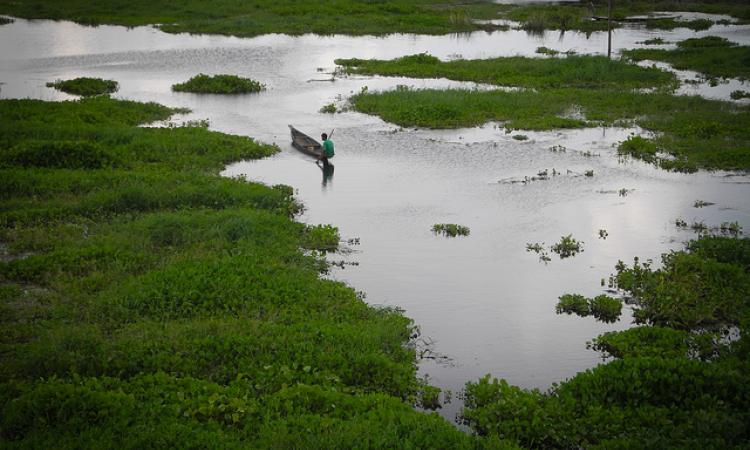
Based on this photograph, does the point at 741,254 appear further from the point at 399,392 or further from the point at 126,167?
the point at 126,167

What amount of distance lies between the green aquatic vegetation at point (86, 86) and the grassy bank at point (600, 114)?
1188 cm

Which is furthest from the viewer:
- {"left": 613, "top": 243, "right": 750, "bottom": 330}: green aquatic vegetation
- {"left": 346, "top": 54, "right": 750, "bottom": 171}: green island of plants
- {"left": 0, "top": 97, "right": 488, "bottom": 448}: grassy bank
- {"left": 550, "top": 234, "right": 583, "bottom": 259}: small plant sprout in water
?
{"left": 346, "top": 54, "right": 750, "bottom": 171}: green island of plants

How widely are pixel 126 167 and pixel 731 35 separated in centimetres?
4406

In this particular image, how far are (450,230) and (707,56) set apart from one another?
2952 centimetres

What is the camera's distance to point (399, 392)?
11.2 m

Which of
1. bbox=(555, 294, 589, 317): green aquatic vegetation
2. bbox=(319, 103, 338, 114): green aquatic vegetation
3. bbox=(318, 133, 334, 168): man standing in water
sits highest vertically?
bbox=(319, 103, 338, 114): green aquatic vegetation

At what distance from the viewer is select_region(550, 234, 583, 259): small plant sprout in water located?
17.2 m

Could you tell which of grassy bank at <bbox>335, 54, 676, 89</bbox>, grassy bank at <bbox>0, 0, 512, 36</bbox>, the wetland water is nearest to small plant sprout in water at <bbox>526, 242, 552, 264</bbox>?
the wetland water

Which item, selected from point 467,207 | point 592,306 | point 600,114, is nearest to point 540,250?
point 592,306

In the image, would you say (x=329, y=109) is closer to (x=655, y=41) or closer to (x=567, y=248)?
(x=567, y=248)

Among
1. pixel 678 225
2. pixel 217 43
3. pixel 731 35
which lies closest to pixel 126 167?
pixel 678 225

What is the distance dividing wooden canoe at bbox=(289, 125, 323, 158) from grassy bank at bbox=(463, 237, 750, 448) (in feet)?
44.9

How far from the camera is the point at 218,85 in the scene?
1375 inches

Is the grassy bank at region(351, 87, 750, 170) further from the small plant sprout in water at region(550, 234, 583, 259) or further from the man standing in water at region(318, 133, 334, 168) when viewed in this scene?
the small plant sprout in water at region(550, 234, 583, 259)
